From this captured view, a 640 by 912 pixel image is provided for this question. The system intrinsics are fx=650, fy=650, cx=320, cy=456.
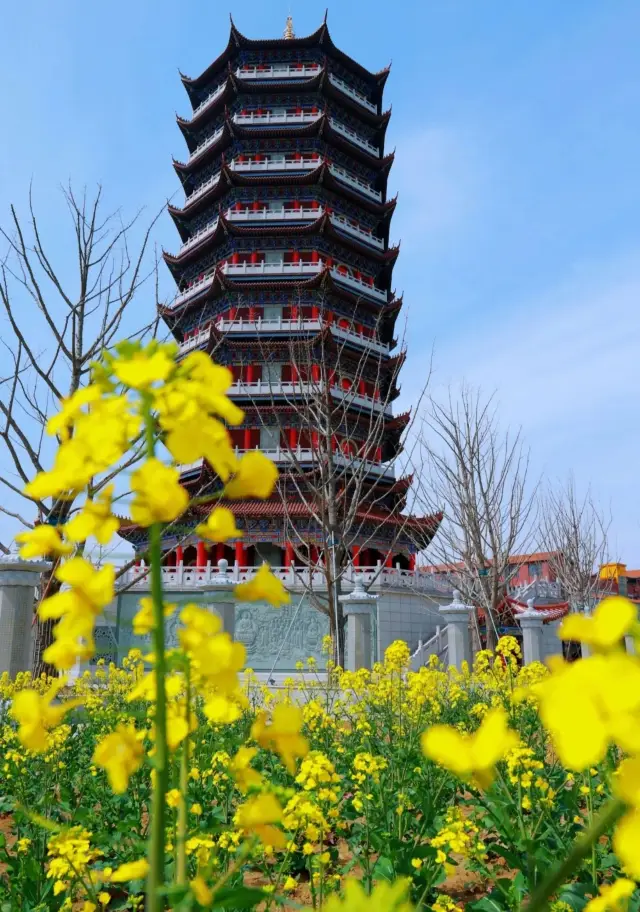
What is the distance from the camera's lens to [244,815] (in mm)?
786

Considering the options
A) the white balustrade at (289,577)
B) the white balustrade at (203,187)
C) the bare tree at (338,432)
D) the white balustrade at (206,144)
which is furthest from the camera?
the white balustrade at (206,144)

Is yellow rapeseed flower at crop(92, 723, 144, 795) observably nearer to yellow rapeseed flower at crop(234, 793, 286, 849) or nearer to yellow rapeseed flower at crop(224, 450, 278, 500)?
yellow rapeseed flower at crop(234, 793, 286, 849)

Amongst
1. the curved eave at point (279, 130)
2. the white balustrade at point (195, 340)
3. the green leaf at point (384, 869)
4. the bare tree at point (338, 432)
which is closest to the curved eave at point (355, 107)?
the curved eave at point (279, 130)

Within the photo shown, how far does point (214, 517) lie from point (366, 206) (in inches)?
1110

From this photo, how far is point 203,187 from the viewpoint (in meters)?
26.7

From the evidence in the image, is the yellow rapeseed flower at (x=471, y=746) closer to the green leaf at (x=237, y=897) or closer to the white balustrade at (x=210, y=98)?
the green leaf at (x=237, y=897)

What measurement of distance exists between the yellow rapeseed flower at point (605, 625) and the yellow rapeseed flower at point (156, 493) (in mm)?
396

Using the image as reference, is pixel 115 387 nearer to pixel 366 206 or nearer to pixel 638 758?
pixel 638 758

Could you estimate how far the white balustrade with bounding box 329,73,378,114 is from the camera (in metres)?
28.2

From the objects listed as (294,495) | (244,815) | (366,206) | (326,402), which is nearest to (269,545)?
(294,495)

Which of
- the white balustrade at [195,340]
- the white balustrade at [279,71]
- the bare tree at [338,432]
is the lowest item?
the bare tree at [338,432]

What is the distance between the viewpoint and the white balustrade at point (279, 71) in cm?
2711

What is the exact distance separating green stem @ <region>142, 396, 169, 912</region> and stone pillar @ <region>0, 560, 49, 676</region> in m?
9.27

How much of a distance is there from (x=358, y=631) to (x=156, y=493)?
12147 millimetres
